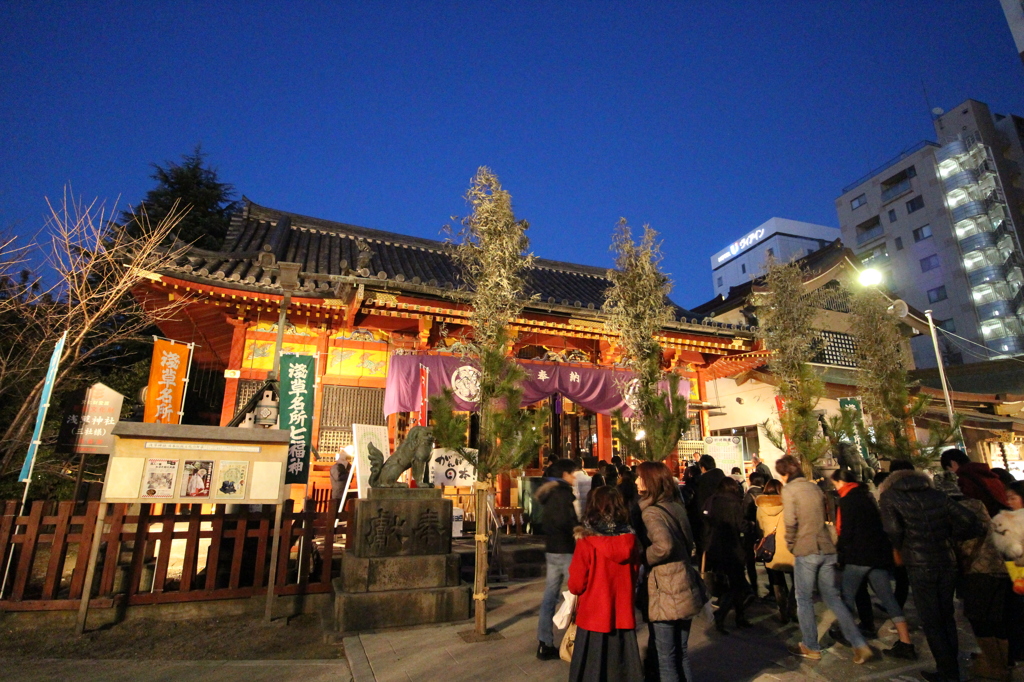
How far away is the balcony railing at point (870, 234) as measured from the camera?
43188mm

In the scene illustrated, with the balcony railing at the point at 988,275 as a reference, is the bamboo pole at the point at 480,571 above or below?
below

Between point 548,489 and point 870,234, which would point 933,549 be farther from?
point 870,234

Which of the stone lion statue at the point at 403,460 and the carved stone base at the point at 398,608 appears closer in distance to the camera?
the carved stone base at the point at 398,608

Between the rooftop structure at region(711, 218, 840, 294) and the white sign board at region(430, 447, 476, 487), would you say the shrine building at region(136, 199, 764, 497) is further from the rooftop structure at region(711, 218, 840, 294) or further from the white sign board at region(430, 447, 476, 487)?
the rooftop structure at region(711, 218, 840, 294)

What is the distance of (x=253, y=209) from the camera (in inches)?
626

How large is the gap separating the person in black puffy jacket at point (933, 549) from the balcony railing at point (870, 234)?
47986 mm

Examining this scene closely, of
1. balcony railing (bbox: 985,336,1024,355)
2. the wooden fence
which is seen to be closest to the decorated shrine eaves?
the wooden fence

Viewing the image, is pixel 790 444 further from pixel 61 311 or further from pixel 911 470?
pixel 61 311

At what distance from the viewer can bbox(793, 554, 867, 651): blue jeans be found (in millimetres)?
4703

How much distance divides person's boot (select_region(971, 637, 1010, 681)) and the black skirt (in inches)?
129

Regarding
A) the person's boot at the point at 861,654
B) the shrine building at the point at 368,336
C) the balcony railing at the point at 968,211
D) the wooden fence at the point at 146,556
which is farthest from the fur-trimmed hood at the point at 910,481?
the balcony railing at the point at 968,211

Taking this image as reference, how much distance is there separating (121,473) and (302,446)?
2527 millimetres

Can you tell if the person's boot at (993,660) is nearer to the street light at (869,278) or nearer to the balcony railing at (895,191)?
the street light at (869,278)

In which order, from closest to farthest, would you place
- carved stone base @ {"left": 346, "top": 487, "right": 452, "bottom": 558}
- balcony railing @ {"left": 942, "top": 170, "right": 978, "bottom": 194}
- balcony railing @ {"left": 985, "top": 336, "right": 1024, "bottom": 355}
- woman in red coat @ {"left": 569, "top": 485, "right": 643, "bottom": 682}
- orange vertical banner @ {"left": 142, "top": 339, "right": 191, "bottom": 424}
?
woman in red coat @ {"left": 569, "top": 485, "right": 643, "bottom": 682} → carved stone base @ {"left": 346, "top": 487, "right": 452, "bottom": 558} → orange vertical banner @ {"left": 142, "top": 339, "right": 191, "bottom": 424} → balcony railing @ {"left": 985, "top": 336, "right": 1024, "bottom": 355} → balcony railing @ {"left": 942, "top": 170, "right": 978, "bottom": 194}
